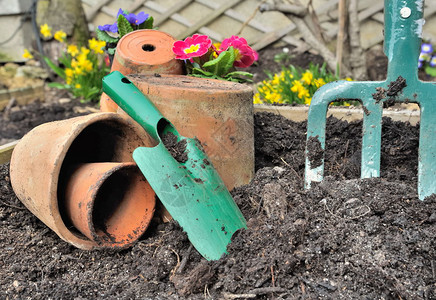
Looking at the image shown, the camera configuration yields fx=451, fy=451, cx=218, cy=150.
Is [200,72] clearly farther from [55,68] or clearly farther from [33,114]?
[55,68]

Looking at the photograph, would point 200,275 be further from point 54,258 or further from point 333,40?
point 333,40

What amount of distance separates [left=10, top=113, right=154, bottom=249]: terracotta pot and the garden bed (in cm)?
11

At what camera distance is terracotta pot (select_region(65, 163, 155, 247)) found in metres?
1.44

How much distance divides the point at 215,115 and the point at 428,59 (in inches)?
117

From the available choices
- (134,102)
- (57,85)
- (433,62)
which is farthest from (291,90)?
(57,85)

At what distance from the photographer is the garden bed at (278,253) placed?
1.25 metres

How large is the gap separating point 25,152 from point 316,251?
104cm

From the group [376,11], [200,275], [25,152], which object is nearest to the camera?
[200,275]

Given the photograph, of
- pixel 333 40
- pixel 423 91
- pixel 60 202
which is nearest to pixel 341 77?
pixel 333 40

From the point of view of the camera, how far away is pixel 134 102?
1531mm

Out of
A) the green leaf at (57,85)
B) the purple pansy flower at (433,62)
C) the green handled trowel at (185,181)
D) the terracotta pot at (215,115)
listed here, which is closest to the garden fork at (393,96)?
the terracotta pot at (215,115)

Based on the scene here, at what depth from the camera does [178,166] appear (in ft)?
4.93

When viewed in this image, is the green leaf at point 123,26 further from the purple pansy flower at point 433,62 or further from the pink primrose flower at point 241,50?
the purple pansy flower at point 433,62

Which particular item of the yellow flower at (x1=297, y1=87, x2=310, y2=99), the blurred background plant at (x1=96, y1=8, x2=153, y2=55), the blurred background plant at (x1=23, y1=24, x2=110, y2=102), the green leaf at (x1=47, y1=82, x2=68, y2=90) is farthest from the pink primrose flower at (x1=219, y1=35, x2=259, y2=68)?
the green leaf at (x1=47, y1=82, x2=68, y2=90)
